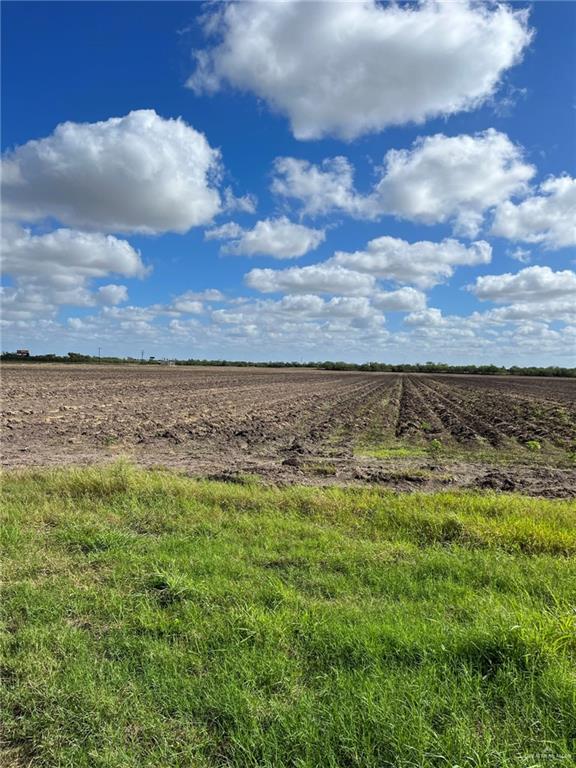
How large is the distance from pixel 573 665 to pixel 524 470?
997 centimetres

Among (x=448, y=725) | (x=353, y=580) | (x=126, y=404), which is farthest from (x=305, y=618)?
(x=126, y=404)

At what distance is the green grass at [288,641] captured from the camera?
3.07 m

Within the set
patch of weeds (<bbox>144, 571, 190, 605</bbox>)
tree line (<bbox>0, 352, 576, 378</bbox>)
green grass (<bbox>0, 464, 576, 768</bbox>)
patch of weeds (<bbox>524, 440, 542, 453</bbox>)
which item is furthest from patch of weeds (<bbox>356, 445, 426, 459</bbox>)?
tree line (<bbox>0, 352, 576, 378</bbox>)

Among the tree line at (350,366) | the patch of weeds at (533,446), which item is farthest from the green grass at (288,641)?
the tree line at (350,366)

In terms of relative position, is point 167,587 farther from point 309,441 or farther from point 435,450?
point 309,441

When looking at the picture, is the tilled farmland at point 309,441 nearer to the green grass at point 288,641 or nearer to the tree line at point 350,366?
the green grass at point 288,641

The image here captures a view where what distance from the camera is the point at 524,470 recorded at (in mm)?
12812

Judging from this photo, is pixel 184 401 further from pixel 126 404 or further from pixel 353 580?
pixel 353 580

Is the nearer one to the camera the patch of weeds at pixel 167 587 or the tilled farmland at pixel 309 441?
the patch of weeds at pixel 167 587

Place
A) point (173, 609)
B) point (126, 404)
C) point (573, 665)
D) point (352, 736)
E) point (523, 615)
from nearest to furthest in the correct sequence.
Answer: point (352, 736)
point (573, 665)
point (523, 615)
point (173, 609)
point (126, 404)

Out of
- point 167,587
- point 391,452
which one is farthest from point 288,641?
point 391,452

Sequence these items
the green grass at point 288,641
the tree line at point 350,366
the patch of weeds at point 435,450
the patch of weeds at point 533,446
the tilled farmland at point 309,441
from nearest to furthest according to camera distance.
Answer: the green grass at point 288,641
the tilled farmland at point 309,441
the patch of weeds at point 435,450
the patch of weeds at point 533,446
the tree line at point 350,366

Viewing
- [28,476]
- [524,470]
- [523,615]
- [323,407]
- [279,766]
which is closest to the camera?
[279,766]

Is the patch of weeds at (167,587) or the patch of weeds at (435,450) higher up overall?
the patch of weeds at (167,587)
